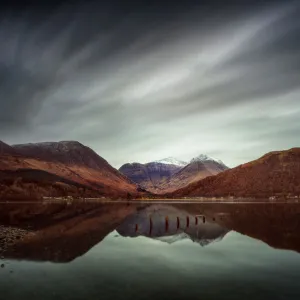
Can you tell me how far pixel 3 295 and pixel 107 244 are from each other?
30.6 meters

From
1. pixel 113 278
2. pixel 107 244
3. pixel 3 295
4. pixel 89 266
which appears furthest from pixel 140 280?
pixel 107 244

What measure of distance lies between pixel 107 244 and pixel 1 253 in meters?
18.5

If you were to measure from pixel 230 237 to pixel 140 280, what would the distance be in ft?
121

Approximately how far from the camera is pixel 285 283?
30.6 meters

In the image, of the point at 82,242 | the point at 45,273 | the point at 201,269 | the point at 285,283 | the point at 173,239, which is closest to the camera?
the point at 285,283

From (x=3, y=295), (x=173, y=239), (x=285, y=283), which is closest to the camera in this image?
(x=3, y=295)

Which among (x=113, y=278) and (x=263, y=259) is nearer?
(x=113, y=278)

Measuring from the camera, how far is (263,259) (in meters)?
42.6

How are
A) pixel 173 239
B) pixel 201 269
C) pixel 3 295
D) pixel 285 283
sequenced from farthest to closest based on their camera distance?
pixel 173 239, pixel 201 269, pixel 285 283, pixel 3 295

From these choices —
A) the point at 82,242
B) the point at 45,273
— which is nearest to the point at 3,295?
the point at 45,273

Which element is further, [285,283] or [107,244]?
[107,244]

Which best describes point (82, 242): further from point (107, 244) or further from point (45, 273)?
point (45, 273)

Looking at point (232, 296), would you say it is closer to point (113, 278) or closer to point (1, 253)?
point (113, 278)

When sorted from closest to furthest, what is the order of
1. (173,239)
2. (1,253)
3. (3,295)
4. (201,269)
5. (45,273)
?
(3,295) < (45,273) < (201,269) < (1,253) < (173,239)
